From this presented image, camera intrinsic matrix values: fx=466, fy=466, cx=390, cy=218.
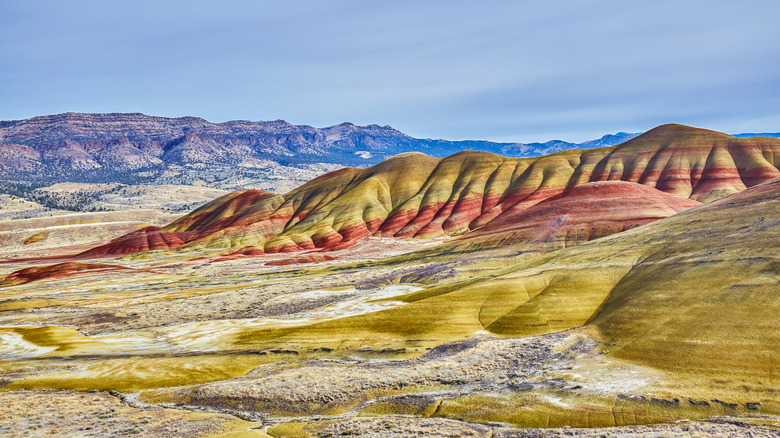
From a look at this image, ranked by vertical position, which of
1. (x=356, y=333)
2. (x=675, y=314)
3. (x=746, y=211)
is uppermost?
(x=746, y=211)

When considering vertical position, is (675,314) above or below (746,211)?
below

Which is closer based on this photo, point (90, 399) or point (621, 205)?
point (90, 399)

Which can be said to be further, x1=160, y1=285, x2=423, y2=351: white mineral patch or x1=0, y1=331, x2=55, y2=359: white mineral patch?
x1=160, y1=285, x2=423, y2=351: white mineral patch

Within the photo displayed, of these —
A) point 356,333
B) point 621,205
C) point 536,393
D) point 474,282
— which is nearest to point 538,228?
point 621,205

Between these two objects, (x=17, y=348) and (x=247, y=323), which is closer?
(x=17, y=348)

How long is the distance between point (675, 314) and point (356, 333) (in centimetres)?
3598

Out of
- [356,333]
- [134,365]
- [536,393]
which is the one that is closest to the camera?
[536,393]

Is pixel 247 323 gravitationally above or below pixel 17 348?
below

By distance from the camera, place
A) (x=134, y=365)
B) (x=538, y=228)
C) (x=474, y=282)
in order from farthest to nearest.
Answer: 1. (x=538, y=228)
2. (x=474, y=282)
3. (x=134, y=365)

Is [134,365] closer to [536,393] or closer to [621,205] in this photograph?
[536,393]

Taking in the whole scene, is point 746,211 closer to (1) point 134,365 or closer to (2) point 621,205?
(2) point 621,205

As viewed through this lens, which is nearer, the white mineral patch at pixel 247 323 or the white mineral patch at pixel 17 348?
the white mineral patch at pixel 17 348

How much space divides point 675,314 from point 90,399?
5439 cm

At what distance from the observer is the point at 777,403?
95.8ft
